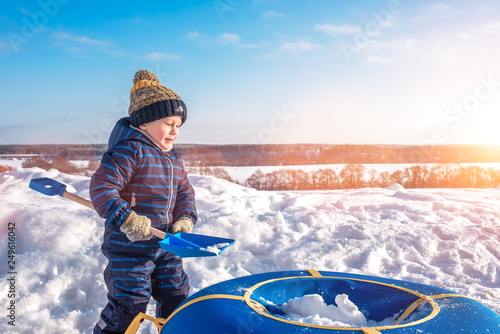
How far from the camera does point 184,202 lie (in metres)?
2.31

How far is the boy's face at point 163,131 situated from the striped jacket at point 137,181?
3 cm

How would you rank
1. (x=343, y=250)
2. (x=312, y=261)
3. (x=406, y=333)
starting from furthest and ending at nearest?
(x=343, y=250)
(x=312, y=261)
(x=406, y=333)

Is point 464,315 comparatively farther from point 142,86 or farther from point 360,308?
point 142,86

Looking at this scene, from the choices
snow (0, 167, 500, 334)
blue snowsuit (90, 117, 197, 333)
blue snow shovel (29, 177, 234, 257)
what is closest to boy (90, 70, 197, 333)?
blue snowsuit (90, 117, 197, 333)

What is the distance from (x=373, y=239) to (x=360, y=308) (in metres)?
2.50

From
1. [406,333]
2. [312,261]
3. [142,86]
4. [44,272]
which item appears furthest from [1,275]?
[406,333]

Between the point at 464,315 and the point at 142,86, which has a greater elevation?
the point at 142,86

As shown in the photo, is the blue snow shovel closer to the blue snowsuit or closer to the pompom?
the blue snowsuit

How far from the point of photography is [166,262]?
2.17 m

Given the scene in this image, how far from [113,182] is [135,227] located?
246 millimetres

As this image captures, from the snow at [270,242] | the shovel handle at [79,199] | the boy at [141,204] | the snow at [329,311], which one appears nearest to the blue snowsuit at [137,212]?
the boy at [141,204]

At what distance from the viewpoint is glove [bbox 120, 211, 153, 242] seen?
186cm

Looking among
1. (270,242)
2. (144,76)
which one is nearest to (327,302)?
(144,76)

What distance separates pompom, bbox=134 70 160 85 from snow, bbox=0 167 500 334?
154cm
